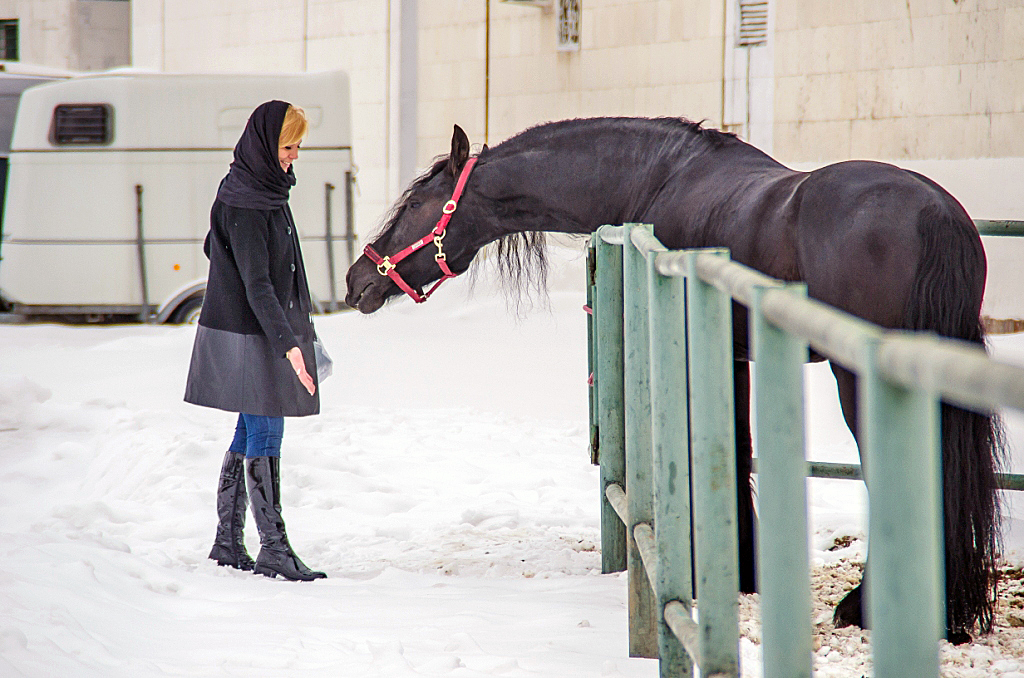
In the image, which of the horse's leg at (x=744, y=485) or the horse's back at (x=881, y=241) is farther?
the horse's leg at (x=744, y=485)

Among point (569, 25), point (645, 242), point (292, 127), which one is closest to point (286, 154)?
point (292, 127)

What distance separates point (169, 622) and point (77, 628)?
0.95 ft

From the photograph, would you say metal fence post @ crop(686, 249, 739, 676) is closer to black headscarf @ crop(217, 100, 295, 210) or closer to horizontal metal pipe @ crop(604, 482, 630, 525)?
horizontal metal pipe @ crop(604, 482, 630, 525)

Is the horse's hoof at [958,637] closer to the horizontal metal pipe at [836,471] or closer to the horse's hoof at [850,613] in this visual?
the horse's hoof at [850,613]

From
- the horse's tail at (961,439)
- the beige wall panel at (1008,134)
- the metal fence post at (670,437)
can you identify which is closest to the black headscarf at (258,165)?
the metal fence post at (670,437)

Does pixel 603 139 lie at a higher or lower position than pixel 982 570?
higher

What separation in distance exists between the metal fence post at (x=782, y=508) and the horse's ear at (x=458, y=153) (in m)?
2.47

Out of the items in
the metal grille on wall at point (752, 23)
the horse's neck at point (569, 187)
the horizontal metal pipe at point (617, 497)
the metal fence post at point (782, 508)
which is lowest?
the horizontal metal pipe at point (617, 497)

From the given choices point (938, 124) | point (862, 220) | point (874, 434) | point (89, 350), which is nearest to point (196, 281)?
point (89, 350)

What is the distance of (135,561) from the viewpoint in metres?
2.89

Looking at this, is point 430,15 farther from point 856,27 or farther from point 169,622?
point 169,622

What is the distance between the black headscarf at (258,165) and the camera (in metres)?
3.00

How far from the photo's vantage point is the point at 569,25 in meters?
11.9

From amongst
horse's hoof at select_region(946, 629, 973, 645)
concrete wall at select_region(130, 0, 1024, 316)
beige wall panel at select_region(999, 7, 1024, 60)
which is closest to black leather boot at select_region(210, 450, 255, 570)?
Result: horse's hoof at select_region(946, 629, 973, 645)
